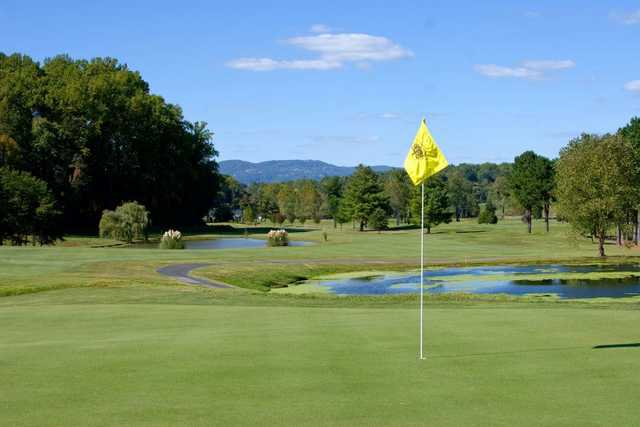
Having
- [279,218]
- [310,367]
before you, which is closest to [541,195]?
[279,218]

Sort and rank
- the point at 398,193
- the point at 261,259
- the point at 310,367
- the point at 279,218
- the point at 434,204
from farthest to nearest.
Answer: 1. the point at 279,218
2. the point at 398,193
3. the point at 434,204
4. the point at 261,259
5. the point at 310,367

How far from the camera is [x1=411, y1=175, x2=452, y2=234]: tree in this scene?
110625mm

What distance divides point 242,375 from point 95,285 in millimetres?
27120

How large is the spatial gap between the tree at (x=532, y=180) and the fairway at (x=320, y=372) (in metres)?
89.5

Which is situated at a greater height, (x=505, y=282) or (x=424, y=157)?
(x=424, y=157)

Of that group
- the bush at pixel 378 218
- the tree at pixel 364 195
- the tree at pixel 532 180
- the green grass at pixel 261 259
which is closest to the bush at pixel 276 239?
the green grass at pixel 261 259

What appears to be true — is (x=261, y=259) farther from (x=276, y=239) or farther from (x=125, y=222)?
(x=125, y=222)

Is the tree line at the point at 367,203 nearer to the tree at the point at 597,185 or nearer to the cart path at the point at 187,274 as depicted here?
the tree at the point at 597,185

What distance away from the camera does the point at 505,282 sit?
48.3m

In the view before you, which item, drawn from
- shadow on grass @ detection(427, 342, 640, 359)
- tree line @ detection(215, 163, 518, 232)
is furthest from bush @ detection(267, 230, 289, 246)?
shadow on grass @ detection(427, 342, 640, 359)

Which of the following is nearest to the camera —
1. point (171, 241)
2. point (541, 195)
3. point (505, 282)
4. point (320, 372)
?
point (320, 372)

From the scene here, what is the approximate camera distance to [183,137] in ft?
411

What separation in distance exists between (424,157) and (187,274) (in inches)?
1358

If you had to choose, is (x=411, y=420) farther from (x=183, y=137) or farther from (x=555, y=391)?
(x=183, y=137)
